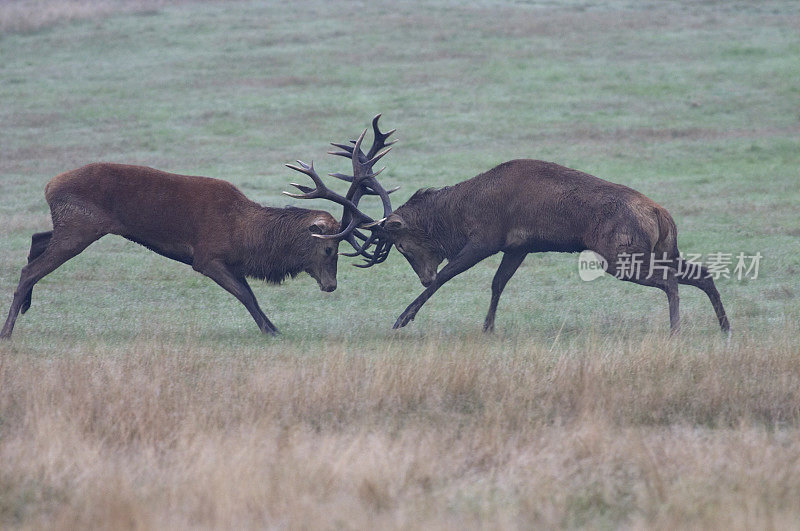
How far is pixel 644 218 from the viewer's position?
967cm

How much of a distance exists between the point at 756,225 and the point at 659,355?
7.44 metres

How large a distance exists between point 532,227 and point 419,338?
5.14 ft

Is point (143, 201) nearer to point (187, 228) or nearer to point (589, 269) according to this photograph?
point (187, 228)

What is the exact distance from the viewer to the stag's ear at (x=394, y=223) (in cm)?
1084

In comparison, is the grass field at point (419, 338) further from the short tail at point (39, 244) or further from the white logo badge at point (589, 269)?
the short tail at point (39, 244)

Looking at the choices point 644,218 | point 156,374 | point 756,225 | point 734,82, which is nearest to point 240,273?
point 156,374

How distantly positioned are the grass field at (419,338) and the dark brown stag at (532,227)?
1.85 feet

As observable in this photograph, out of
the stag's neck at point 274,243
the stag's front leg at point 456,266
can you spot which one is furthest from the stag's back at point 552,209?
the stag's neck at point 274,243

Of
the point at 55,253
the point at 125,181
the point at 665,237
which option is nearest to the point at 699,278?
the point at 665,237

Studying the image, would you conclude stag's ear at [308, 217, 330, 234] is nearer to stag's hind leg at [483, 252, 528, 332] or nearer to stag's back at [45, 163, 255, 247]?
stag's back at [45, 163, 255, 247]

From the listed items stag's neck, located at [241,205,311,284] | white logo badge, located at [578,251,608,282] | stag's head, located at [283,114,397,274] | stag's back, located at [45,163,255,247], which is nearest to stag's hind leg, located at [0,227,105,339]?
stag's back, located at [45,163,255,247]

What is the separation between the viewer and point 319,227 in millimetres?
10367

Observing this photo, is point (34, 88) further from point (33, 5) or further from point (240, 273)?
point (240, 273)

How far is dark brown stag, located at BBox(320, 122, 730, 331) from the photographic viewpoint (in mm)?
9742
